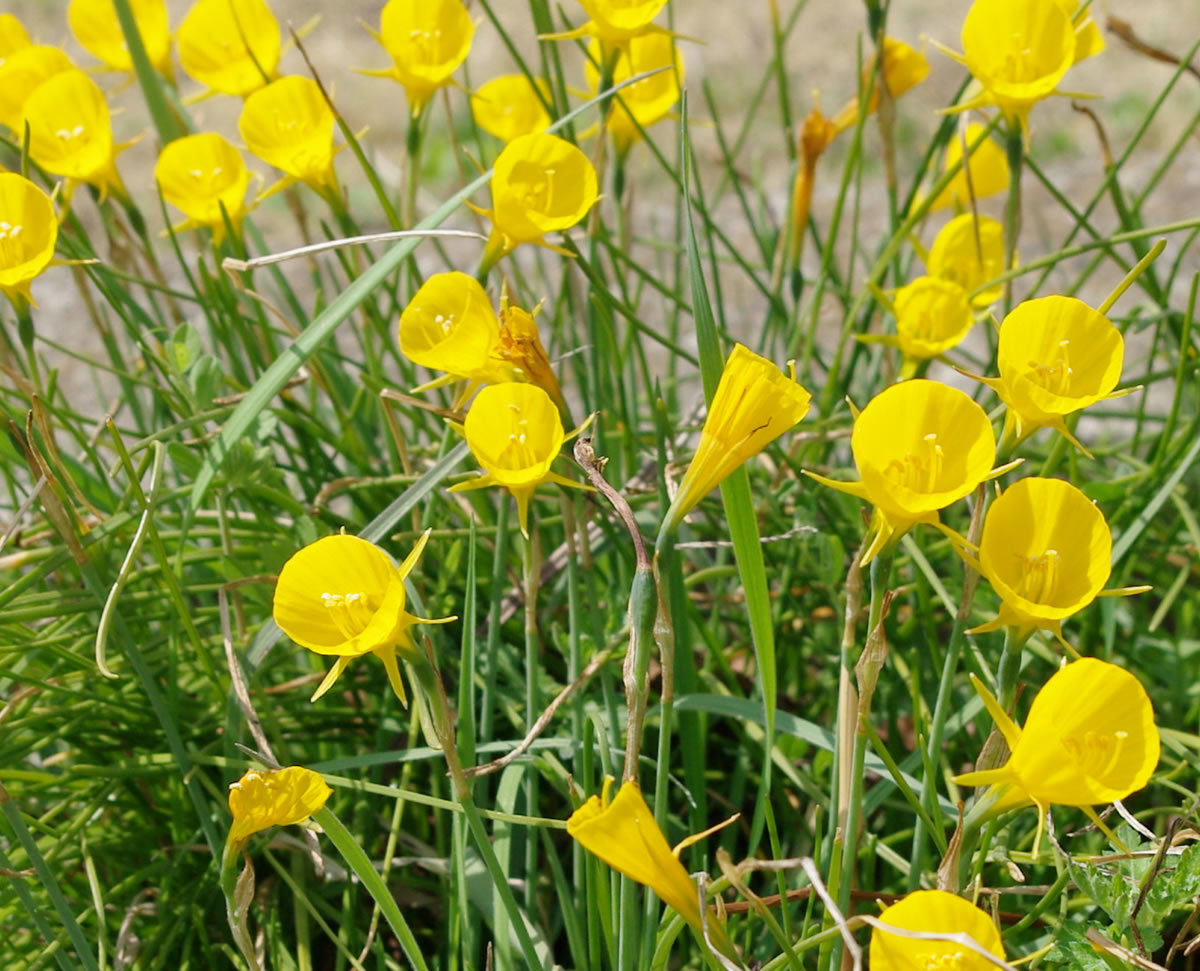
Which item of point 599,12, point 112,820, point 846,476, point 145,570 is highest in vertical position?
point 599,12

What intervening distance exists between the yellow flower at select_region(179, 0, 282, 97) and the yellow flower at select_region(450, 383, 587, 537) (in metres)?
0.58

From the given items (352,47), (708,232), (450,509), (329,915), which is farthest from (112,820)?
(352,47)

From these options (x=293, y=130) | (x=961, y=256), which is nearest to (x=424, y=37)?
(x=293, y=130)

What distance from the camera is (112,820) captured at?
42.6 inches

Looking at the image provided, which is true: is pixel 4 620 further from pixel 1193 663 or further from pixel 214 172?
pixel 1193 663

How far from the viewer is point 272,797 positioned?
630 mm

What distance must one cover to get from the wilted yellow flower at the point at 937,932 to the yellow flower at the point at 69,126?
0.87 metres

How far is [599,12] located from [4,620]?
0.62 meters

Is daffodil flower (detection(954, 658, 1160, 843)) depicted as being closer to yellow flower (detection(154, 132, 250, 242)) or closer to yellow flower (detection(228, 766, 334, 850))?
yellow flower (detection(228, 766, 334, 850))

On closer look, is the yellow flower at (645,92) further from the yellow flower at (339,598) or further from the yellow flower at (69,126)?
the yellow flower at (339,598)

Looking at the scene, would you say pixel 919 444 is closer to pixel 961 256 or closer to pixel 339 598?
pixel 339 598

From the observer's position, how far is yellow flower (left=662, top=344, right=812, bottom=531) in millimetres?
617

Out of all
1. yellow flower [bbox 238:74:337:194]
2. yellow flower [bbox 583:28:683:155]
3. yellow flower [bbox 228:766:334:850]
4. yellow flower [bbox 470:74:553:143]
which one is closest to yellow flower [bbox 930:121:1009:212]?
yellow flower [bbox 583:28:683:155]

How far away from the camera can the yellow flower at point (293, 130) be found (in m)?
1.01
